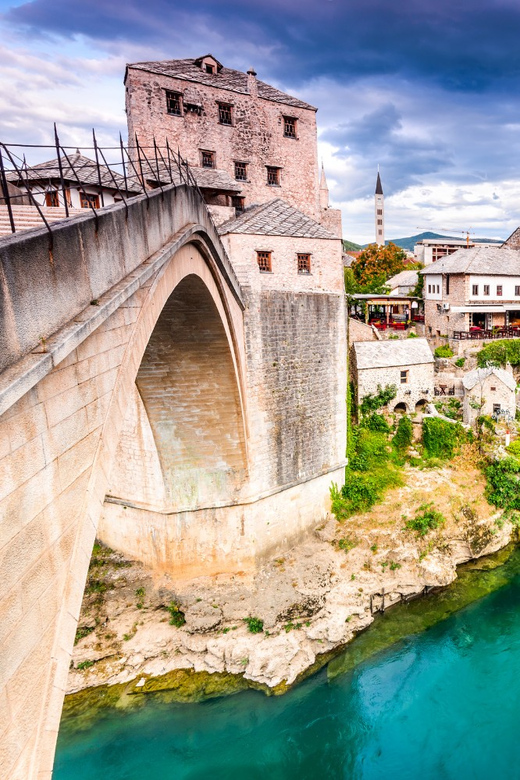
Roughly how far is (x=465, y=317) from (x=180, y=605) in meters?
20.1

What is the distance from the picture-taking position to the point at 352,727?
1101 centimetres

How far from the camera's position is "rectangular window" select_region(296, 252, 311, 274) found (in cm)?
1363

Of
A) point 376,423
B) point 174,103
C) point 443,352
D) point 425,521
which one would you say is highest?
point 174,103

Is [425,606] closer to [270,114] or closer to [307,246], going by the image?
[307,246]

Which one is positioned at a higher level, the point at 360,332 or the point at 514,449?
the point at 360,332

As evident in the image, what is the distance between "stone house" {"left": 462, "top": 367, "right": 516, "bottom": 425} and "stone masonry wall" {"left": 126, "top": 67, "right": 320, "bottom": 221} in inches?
384

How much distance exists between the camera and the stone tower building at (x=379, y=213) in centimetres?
7075

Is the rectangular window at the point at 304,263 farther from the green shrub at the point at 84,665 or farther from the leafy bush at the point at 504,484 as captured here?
the green shrub at the point at 84,665

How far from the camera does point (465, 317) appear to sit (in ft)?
78.9

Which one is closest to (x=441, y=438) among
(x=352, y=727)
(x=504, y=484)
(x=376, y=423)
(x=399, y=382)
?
(x=376, y=423)

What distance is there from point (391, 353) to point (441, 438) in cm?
408

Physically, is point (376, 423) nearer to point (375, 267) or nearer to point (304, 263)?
point (304, 263)

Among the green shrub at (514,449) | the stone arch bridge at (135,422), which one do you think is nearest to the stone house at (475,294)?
the green shrub at (514,449)

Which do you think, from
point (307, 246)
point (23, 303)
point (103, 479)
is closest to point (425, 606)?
point (307, 246)
